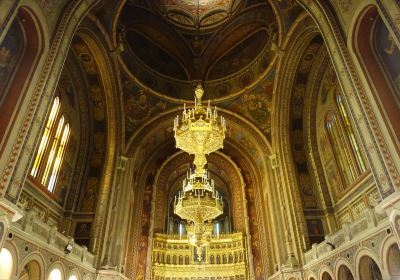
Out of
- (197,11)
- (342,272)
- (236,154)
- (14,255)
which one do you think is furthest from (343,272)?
(197,11)

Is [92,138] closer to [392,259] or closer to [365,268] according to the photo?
[365,268]

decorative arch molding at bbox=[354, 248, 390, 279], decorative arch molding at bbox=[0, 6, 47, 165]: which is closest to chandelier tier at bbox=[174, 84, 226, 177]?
decorative arch molding at bbox=[0, 6, 47, 165]

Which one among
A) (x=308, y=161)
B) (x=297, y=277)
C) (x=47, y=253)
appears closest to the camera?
(x=47, y=253)

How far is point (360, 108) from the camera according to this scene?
676 cm

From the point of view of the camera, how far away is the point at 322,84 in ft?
43.5

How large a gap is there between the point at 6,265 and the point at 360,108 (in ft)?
28.8

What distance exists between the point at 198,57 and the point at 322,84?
22.8 ft

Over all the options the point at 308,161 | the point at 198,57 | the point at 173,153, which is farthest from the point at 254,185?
the point at 198,57

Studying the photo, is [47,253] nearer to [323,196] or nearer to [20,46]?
[20,46]

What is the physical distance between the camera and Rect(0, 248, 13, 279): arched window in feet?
21.1

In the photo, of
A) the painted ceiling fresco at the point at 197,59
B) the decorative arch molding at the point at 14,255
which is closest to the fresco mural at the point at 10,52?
the decorative arch molding at the point at 14,255

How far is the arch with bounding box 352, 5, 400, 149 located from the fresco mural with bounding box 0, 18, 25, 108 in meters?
8.47

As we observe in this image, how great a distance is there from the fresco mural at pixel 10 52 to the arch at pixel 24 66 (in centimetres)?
10

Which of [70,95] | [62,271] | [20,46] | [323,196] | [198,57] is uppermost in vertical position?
[198,57]
